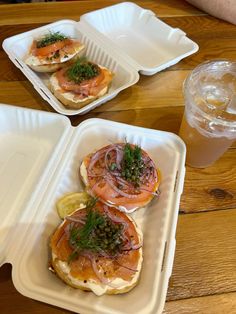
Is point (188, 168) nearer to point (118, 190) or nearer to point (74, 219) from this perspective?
point (118, 190)

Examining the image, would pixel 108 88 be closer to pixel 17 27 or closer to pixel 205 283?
pixel 17 27

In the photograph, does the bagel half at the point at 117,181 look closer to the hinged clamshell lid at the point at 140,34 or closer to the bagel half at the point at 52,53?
the bagel half at the point at 52,53

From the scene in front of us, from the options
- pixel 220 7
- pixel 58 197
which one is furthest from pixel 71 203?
pixel 220 7

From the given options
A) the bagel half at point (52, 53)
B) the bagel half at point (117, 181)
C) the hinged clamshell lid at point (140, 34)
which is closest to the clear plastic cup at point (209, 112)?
the bagel half at point (117, 181)

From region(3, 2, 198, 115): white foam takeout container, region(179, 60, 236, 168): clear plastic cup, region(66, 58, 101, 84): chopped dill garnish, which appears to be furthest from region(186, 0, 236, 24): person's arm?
region(66, 58, 101, 84): chopped dill garnish

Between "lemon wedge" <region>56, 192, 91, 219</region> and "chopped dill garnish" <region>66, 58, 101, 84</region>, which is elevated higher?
"chopped dill garnish" <region>66, 58, 101, 84</region>

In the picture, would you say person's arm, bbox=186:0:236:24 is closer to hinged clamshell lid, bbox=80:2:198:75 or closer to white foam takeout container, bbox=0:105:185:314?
hinged clamshell lid, bbox=80:2:198:75
